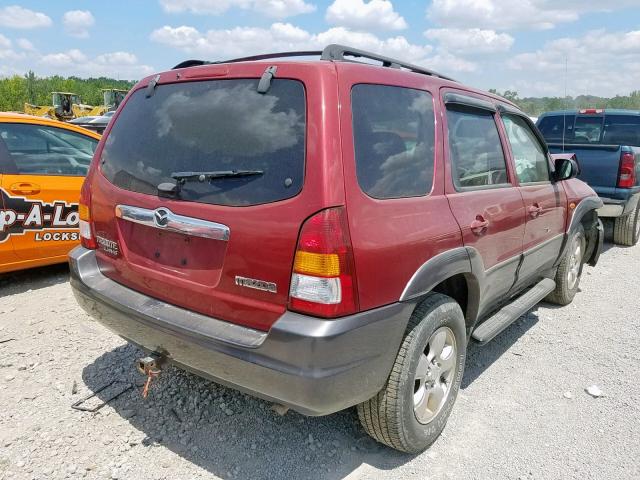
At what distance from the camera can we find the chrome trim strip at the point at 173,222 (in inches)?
86.2

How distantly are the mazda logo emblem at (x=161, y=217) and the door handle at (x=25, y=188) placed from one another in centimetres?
289

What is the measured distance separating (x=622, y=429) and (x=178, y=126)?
3015mm

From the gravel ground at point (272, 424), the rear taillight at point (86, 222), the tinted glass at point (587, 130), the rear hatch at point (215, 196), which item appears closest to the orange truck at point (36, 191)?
the gravel ground at point (272, 424)

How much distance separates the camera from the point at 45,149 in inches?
194

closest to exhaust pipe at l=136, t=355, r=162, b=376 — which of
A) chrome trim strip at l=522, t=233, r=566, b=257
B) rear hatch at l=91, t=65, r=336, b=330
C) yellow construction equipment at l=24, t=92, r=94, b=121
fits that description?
rear hatch at l=91, t=65, r=336, b=330

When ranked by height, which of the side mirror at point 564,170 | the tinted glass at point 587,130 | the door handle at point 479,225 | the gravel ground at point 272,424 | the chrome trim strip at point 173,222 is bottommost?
the gravel ground at point 272,424

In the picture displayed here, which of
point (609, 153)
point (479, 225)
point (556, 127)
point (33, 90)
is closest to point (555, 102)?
point (556, 127)

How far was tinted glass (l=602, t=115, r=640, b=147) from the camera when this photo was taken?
801 centimetres

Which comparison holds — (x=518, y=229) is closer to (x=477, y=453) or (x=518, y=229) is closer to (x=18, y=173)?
(x=477, y=453)

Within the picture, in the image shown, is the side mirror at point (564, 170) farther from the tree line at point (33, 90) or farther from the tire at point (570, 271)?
the tree line at point (33, 90)

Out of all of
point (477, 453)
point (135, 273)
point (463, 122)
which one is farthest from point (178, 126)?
point (477, 453)

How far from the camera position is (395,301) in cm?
222

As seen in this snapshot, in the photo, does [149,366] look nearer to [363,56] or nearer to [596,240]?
[363,56]

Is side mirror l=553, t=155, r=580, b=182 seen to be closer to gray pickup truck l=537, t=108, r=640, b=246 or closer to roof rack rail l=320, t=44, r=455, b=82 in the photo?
roof rack rail l=320, t=44, r=455, b=82
